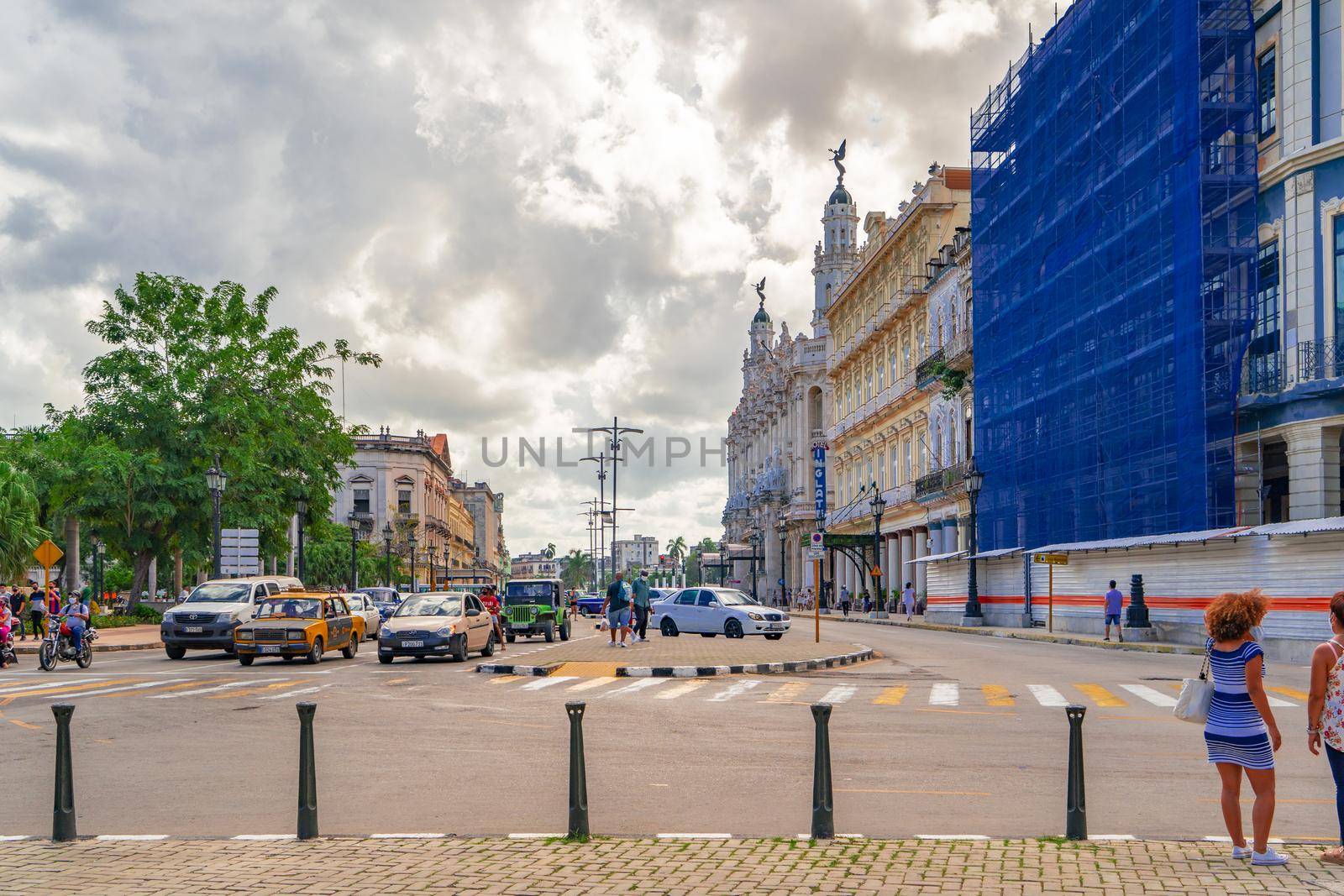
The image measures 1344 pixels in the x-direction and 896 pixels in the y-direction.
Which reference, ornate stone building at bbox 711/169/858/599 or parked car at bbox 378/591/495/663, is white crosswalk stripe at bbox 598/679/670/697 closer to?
parked car at bbox 378/591/495/663

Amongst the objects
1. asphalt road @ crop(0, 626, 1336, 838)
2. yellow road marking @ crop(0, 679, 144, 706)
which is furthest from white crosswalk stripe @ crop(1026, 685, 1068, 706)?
yellow road marking @ crop(0, 679, 144, 706)

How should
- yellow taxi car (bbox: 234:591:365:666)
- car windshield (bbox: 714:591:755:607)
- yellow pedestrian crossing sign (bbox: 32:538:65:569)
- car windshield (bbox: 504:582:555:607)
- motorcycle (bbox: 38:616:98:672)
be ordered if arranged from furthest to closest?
car windshield (bbox: 504:582:555:607), car windshield (bbox: 714:591:755:607), yellow pedestrian crossing sign (bbox: 32:538:65:569), yellow taxi car (bbox: 234:591:365:666), motorcycle (bbox: 38:616:98:672)

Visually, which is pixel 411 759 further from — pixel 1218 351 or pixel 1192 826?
pixel 1218 351

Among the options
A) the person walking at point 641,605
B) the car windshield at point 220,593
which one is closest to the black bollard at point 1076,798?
the person walking at point 641,605

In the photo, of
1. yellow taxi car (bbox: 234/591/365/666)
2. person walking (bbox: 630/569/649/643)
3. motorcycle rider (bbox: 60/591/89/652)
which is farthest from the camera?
person walking (bbox: 630/569/649/643)

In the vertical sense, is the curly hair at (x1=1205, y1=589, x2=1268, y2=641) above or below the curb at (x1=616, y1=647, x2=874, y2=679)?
above

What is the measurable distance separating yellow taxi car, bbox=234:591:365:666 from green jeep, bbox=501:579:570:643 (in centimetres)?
583

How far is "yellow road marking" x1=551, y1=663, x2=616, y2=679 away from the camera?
23469 mm

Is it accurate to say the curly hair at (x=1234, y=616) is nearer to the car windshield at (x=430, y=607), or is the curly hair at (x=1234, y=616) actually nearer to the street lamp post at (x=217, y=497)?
the car windshield at (x=430, y=607)

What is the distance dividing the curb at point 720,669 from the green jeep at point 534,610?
36.0 feet

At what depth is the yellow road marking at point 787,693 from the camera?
1838 cm

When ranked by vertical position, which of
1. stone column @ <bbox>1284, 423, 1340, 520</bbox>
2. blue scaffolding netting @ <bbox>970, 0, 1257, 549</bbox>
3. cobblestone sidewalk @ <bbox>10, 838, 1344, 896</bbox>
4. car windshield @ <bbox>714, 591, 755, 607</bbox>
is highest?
blue scaffolding netting @ <bbox>970, 0, 1257, 549</bbox>

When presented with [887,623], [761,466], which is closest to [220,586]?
[887,623]

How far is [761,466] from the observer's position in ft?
387
